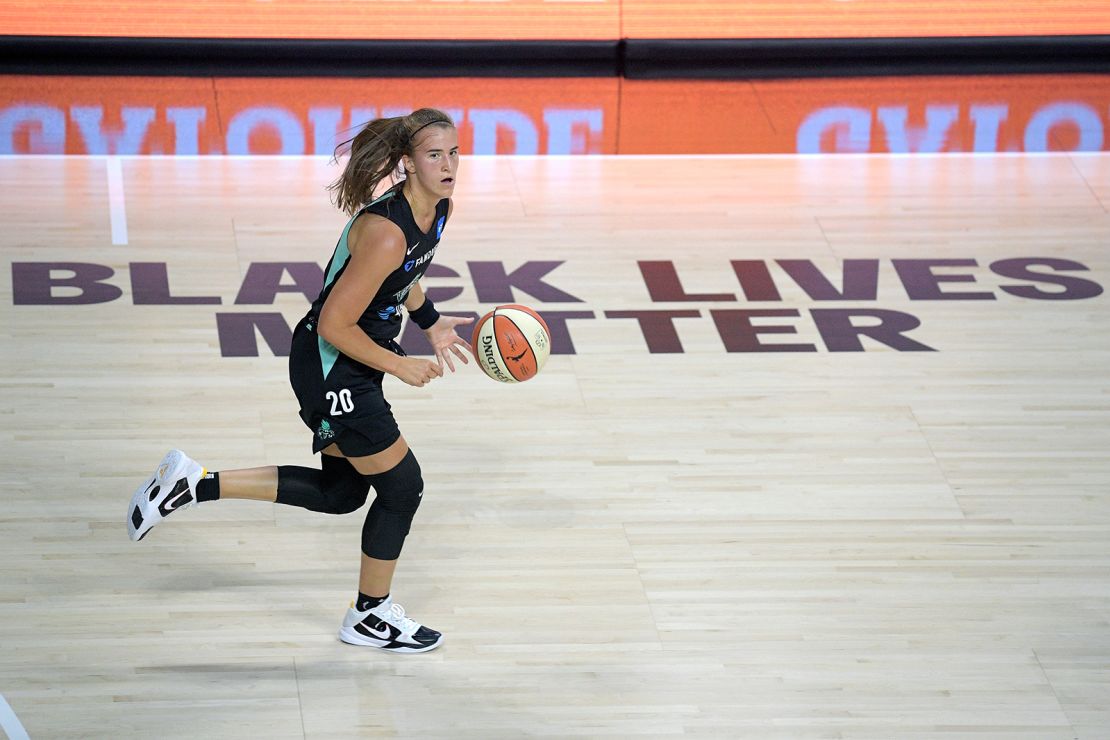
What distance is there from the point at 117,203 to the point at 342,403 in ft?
→ 12.0

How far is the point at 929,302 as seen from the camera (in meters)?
6.63

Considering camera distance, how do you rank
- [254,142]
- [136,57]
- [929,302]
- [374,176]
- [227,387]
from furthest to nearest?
1. [136,57]
2. [254,142]
3. [929,302]
4. [227,387]
5. [374,176]

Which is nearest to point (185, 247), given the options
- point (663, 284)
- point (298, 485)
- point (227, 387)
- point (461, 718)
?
point (227, 387)

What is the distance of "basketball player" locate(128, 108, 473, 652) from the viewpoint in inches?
154

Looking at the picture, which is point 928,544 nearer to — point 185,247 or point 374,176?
point 374,176

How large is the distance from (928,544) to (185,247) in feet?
11.4

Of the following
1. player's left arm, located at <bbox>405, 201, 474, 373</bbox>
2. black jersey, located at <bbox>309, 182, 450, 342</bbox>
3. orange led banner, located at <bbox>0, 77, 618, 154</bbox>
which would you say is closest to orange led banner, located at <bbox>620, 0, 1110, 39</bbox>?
orange led banner, located at <bbox>0, 77, 618, 154</bbox>

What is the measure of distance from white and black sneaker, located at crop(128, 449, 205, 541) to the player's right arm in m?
0.67

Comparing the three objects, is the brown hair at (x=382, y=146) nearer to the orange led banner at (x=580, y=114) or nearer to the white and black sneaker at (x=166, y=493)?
the white and black sneaker at (x=166, y=493)

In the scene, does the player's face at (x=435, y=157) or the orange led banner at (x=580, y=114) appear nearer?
the player's face at (x=435, y=157)

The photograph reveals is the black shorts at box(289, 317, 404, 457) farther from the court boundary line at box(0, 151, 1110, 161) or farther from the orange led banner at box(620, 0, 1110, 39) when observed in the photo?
the orange led banner at box(620, 0, 1110, 39)

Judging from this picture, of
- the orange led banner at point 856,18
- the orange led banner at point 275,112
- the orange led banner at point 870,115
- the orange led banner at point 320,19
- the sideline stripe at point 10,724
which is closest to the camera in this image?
the sideline stripe at point 10,724

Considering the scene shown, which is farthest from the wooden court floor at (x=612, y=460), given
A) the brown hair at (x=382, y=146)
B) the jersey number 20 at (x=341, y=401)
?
the brown hair at (x=382, y=146)

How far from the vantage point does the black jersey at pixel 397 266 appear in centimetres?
395
